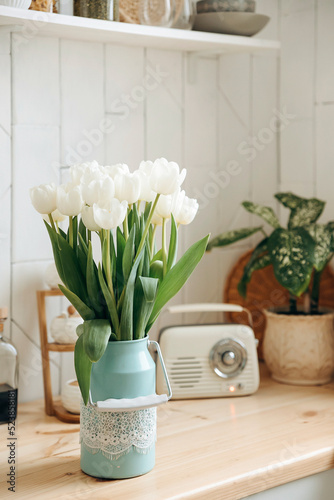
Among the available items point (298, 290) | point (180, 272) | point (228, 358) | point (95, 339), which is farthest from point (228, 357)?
point (95, 339)

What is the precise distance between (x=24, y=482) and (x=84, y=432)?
12 cm

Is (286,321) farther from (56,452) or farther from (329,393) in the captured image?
(56,452)

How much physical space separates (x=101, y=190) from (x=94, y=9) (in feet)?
1.63

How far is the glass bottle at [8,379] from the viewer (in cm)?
133

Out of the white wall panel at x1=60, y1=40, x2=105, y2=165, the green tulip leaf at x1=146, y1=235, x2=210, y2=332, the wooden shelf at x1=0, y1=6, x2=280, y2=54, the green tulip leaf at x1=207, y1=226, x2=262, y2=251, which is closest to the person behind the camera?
the green tulip leaf at x1=146, y1=235, x2=210, y2=332

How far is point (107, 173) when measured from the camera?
1064 millimetres

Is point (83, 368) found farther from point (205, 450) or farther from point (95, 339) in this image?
point (205, 450)

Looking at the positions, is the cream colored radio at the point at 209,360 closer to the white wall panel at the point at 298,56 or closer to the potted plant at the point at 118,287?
the potted plant at the point at 118,287

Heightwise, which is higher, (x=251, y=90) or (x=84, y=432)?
(x=251, y=90)

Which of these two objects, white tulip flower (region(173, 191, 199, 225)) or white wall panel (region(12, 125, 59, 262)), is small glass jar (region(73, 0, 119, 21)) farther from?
white tulip flower (region(173, 191, 199, 225))

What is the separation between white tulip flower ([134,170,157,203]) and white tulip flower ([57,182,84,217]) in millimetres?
107

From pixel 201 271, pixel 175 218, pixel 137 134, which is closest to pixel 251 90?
pixel 137 134

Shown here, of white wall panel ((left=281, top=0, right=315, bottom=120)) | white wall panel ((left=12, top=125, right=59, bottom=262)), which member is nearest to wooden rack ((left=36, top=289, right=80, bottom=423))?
white wall panel ((left=12, top=125, right=59, bottom=262))

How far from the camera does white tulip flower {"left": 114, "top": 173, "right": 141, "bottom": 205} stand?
1.03m
